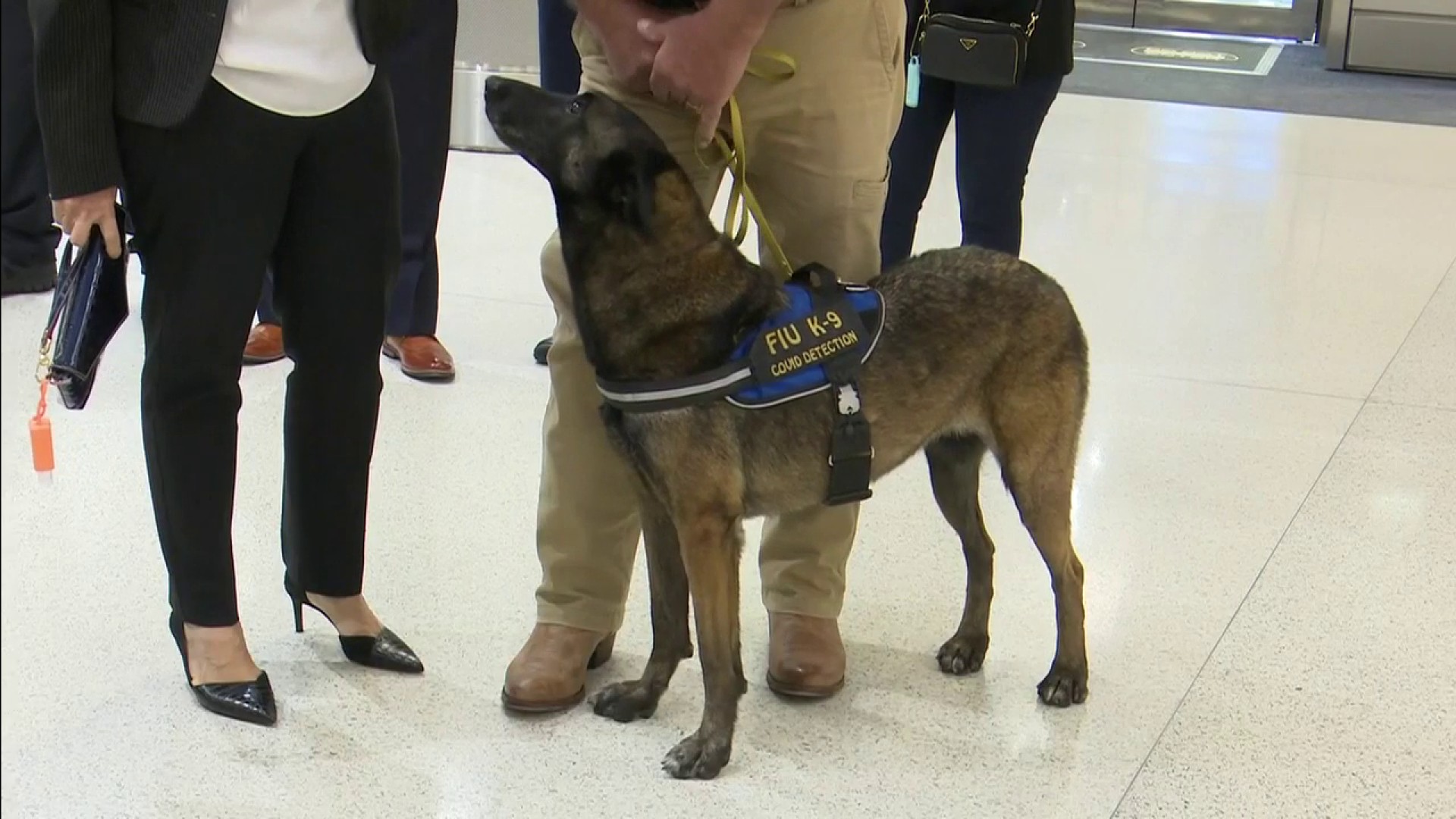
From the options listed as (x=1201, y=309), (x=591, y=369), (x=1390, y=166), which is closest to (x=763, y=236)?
(x=591, y=369)

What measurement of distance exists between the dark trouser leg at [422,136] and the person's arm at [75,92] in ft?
5.24

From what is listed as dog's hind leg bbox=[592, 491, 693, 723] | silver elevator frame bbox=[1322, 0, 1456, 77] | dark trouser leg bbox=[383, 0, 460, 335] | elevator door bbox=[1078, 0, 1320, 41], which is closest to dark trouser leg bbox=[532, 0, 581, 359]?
dark trouser leg bbox=[383, 0, 460, 335]

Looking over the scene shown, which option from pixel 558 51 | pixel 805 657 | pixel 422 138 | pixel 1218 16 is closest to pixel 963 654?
pixel 805 657

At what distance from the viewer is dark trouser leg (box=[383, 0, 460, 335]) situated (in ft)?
11.6

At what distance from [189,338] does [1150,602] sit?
1666mm

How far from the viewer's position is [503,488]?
10.3ft

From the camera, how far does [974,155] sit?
10.2 feet

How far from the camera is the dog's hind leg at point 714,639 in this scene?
2.13 metres

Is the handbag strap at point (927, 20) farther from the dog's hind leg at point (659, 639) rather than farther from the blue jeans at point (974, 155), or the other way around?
the dog's hind leg at point (659, 639)

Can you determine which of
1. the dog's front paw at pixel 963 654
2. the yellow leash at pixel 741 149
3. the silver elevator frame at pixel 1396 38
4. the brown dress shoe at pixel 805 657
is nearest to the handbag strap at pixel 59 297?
the yellow leash at pixel 741 149

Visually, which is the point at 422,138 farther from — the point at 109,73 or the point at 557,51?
the point at 109,73

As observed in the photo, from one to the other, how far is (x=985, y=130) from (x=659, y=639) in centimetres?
131

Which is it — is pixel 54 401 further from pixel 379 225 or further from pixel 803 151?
pixel 803 151

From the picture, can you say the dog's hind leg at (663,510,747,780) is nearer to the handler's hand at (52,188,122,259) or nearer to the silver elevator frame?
the handler's hand at (52,188,122,259)
